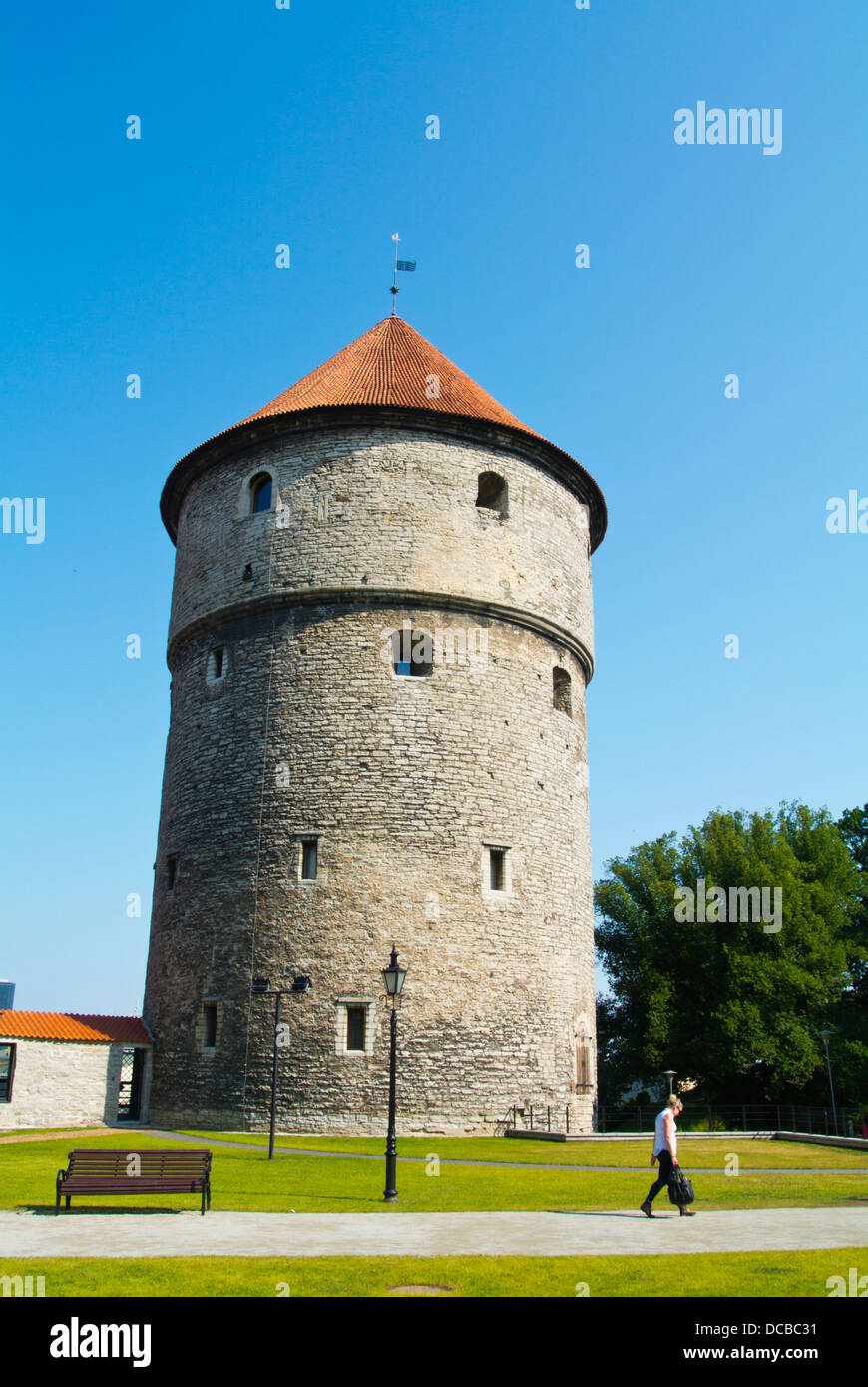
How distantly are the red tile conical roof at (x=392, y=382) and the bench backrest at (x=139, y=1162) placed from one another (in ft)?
47.1

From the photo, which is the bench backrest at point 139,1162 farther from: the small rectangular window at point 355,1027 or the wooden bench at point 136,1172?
the small rectangular window at point 355,1027

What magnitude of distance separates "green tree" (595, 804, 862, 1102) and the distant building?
1373cm

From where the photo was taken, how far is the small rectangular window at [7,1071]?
1789 cm

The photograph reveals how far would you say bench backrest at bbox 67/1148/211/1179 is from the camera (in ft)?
29.9

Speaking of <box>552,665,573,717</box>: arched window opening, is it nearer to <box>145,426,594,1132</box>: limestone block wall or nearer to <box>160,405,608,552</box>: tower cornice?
<box>145,426,594,1132</box>: limestone block wall

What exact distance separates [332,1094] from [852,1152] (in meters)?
7.90

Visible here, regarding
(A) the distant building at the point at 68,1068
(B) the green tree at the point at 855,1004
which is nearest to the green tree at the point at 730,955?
(B) the green tree at the point at 855,1004

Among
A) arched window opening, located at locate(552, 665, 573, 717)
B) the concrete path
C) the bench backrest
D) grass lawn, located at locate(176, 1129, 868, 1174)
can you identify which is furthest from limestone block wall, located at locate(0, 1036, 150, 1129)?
arched window opening, located at locate(552, 665, 573, 717)

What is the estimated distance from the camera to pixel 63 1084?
1839 centimetres

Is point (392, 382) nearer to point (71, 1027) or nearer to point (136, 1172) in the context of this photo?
point (71, 1027)

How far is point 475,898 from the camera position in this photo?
59.7 feet

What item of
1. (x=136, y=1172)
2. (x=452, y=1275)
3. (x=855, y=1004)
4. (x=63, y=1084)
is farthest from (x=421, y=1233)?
(x=855, y=1004)
